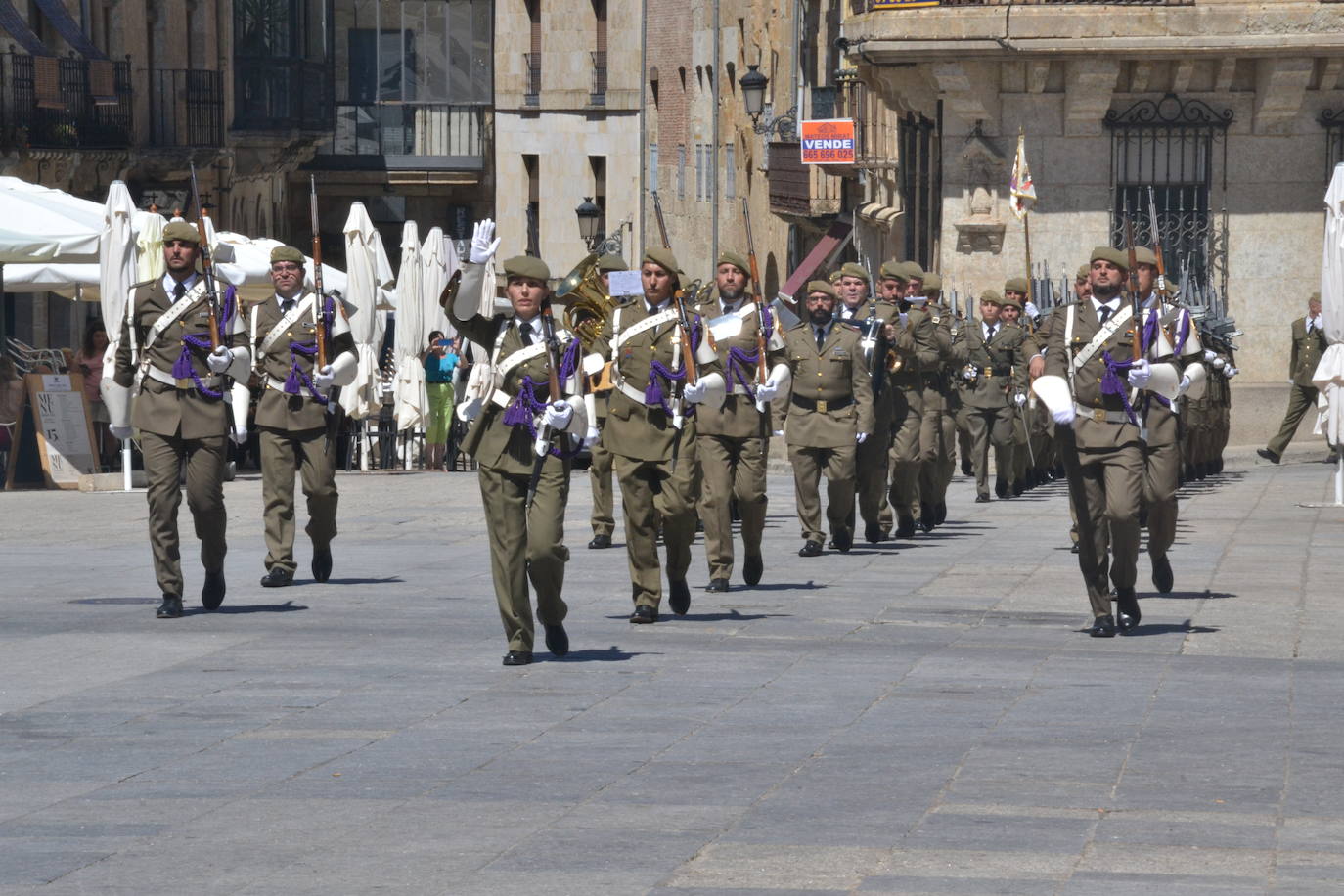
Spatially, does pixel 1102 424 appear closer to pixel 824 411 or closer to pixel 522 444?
pixel 522 444

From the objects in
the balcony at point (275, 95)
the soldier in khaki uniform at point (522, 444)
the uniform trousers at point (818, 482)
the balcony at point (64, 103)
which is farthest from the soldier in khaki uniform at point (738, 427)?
the balcony at point (275, 95)

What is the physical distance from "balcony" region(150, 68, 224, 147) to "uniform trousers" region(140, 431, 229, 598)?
26.1m

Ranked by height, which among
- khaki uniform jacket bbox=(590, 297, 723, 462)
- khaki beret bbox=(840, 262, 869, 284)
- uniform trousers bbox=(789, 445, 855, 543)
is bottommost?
uniform trousers bbox=(789, 445, 855, 543)

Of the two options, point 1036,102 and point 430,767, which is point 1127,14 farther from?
point 430,767

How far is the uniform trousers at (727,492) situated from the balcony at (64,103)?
19.3 metres

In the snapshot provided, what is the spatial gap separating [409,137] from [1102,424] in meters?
45.8

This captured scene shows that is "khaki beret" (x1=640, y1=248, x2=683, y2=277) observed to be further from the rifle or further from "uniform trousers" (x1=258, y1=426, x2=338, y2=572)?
"uniform trousers" (x1=258, y1=426, x2=338, y2=572)

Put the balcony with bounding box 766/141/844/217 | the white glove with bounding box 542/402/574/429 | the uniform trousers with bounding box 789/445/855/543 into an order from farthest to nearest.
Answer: the balcony with bounding box 766/141/844/217, the uniform trousers with bounding box 789/445/855/543, the white glove with bounding box 542/402/574/429

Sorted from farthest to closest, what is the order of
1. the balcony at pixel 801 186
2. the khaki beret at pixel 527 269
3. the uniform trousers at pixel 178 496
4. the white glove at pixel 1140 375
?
the balcony at pixel 801 186, the uniform trousers at pixel 178 496, the white glove at pixel 1140 375, the khaki beret at pixel 527 269

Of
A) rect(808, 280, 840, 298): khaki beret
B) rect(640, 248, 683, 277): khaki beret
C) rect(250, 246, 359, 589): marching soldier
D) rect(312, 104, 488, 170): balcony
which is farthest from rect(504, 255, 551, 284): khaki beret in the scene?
rect(312, 104, 488, 170): balcony

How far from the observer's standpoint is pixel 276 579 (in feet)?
47.4

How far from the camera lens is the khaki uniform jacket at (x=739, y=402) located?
14641 mm

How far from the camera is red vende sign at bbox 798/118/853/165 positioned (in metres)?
35.0

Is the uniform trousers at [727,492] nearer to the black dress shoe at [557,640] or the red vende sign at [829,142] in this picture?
the black dress shoe at [557,640]
